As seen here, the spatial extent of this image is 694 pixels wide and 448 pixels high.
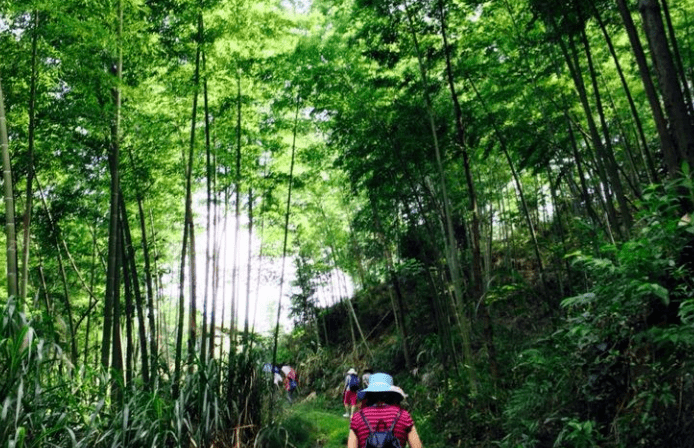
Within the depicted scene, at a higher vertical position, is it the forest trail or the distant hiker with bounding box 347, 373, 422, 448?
the distant hiker with bounding box 347, 373, 422, 448

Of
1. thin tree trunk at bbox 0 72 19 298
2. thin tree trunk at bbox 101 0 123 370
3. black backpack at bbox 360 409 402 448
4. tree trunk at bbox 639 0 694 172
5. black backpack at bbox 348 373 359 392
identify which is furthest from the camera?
black backpack at bbox 348 373 359 392

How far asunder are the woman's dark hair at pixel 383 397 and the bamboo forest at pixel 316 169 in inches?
6.7

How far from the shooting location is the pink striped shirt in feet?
8.41

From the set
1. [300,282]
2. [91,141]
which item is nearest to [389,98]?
[91,141]

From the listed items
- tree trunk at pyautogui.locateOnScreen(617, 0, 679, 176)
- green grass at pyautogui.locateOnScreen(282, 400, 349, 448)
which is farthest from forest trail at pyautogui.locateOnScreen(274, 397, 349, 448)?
tree trunk at pyautogui.locateOnScreen(617, 0, 679, 176)

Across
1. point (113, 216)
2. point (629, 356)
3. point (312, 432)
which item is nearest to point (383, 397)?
point (629, 356)

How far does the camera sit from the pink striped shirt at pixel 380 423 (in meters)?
2.56

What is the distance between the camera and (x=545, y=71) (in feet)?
19.9

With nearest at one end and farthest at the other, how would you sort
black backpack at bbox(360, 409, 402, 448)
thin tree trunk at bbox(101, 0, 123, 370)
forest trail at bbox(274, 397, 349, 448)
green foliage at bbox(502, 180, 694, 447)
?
black backpack at bbox(360, 409, 402, 448) < green foliage at bbox(502, 180, 694, 447) < thin tree trunk at bbox(101, 0, 123, 370) < forest trail at bbox(274, 397, 349, 448)

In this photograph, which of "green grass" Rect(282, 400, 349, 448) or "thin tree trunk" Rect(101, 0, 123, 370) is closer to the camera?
"thin tree trunk" Rect(101, 0, 123, 370)

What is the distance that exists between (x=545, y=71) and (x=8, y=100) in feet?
20.3

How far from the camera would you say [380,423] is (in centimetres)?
257

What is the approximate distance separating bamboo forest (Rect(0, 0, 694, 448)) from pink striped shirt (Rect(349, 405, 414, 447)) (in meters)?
0.07

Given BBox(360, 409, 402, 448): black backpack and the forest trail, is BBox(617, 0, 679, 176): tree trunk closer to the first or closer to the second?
BBox(360, 409, 402, 448): black backpack
